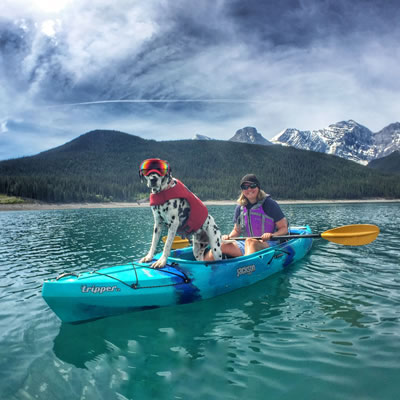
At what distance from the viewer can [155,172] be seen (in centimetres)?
527

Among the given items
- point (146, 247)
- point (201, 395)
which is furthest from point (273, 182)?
point (201, 395)

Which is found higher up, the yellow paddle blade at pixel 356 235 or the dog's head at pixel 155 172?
the dog's head at pixel 155 172

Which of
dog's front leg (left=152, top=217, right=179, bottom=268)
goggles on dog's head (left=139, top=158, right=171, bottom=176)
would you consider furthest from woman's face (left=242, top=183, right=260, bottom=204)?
goggles on dog's head (left=139, top=158, right=171, bottom=176)

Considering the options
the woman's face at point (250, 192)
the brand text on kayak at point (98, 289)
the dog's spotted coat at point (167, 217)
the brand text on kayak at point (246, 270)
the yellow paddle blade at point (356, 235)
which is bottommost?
the brand text on kayak at point (246, 270)

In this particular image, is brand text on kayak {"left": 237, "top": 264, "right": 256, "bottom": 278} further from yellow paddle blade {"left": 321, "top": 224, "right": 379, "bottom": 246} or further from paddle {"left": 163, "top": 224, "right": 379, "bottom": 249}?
yellow paddle blade {"left": 321, "top": 224, "right": 379, "bottom": 246}

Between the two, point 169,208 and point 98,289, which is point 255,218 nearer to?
point 169,208

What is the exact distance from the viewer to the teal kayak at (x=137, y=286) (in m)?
5.22

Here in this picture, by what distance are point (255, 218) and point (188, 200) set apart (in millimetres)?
3122

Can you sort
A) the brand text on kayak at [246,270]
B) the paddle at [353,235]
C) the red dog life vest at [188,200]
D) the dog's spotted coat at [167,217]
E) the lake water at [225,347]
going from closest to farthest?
1. the lake water at [225,347]
2. the dog's spotted coat at [167,217]
3. the red dog life vest at [188,200]
4. the brand text on kayak at [246,270]
5. the paddle at [353,235]

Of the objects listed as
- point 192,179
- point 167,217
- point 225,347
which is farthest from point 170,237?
point 192,179

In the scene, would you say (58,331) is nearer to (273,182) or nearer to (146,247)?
(146,247)

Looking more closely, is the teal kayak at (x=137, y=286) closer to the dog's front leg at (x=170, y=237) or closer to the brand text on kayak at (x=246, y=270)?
the brand text on kayak at (x=246, y=270)

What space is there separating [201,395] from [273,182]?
162699mm

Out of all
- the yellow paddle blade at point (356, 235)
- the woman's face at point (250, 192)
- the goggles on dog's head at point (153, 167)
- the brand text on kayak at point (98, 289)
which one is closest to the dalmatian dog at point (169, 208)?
the goggles on dog's head at point (153, 167)
